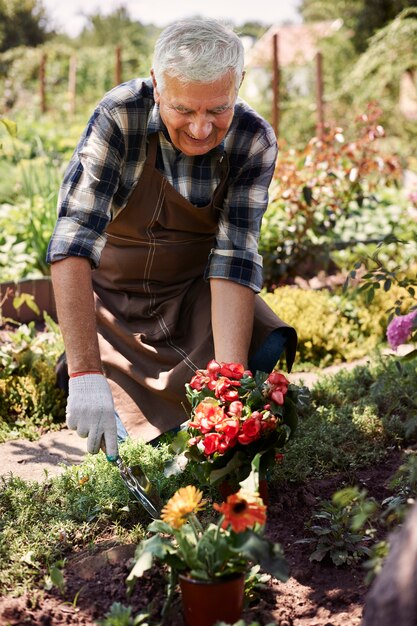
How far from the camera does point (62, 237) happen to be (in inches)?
92.0

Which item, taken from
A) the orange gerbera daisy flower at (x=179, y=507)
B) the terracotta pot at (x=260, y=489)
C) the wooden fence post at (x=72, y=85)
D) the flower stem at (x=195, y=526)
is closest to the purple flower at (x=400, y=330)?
the terracotta pot at (x=260, y=489)

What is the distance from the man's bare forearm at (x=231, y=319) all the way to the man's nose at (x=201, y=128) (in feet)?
1.69

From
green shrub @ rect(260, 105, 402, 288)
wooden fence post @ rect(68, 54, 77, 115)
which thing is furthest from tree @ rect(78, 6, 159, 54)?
green shrub @ rect(260, 105, 402, 288)

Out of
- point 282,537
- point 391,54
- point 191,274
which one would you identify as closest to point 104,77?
point 391,54

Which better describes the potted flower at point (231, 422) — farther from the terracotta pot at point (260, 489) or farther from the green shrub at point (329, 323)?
the green shrub at point (329, 323)

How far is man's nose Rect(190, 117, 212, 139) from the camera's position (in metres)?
2.24

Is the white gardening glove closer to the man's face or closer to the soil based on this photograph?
the soil

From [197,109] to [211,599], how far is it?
1.33 m

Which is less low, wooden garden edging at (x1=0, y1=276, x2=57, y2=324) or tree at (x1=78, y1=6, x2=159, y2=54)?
tree at (x1=78, y1=6, x2=159, y2=54)

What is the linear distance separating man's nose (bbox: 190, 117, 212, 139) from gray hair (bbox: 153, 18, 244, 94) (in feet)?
0.40

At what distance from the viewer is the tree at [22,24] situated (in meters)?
20.9

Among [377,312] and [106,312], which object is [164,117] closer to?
[106,312]

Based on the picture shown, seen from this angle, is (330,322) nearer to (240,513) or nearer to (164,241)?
(164,241)

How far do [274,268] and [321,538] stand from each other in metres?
2.73
